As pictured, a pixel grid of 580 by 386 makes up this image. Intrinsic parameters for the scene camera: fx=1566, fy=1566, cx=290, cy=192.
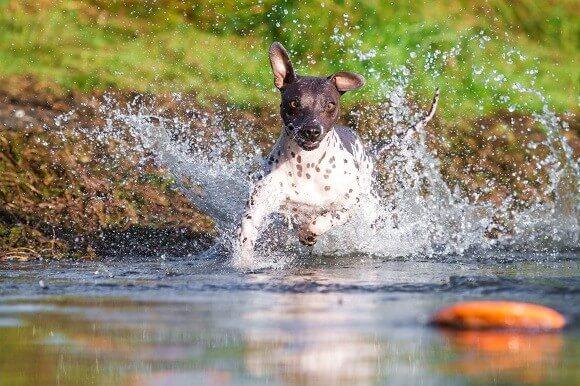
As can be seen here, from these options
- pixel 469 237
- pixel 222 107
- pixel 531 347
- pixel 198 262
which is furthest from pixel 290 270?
pixel 222 107

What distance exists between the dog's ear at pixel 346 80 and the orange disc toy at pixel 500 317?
3.53 m

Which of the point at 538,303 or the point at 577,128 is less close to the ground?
the point at 577,128

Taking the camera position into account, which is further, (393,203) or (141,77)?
(141,77)

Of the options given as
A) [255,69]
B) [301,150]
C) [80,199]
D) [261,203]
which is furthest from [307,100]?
[255,69]

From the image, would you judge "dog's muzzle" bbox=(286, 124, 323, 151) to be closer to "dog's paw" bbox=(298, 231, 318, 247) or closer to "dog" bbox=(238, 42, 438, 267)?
"dog" bbox=(238, 42, 438, 267)

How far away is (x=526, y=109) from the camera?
14000 millimetres

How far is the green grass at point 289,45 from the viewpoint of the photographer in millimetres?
14039

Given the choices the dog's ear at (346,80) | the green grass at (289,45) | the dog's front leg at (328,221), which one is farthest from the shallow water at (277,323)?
the green grass at (289,45)

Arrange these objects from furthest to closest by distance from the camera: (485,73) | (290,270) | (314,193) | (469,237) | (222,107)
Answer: (485,73)
(222,107)
(469,237)
(314,193)
(290,270)

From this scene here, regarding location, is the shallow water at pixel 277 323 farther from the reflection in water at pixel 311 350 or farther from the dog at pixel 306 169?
the dog at pixel 306 169

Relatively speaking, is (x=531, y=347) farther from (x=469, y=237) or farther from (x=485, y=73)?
(x=485, y=73)

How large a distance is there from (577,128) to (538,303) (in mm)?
6875

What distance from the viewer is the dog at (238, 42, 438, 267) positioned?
30.5ft

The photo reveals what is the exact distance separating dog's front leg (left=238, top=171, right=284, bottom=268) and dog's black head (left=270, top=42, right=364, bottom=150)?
300mm
